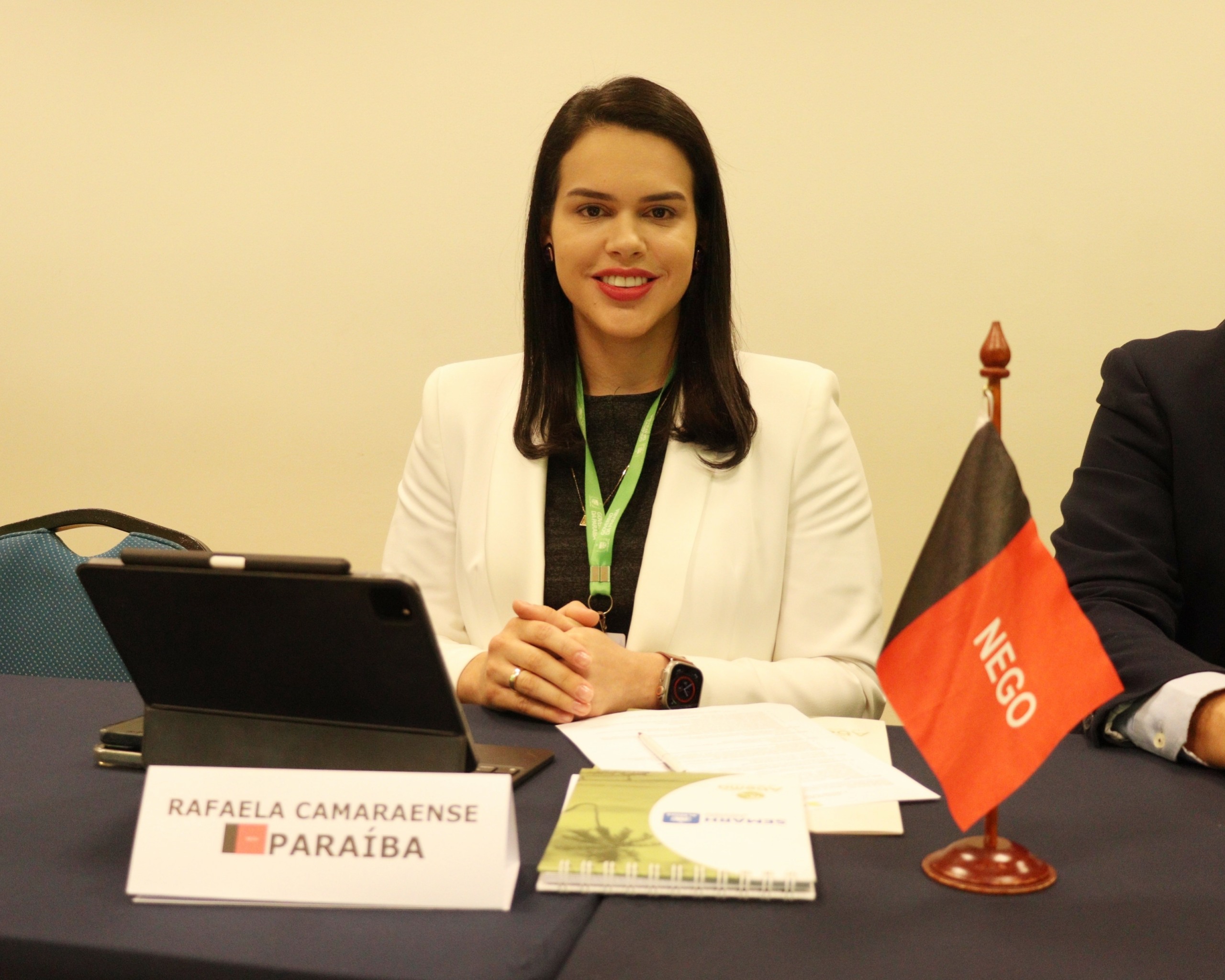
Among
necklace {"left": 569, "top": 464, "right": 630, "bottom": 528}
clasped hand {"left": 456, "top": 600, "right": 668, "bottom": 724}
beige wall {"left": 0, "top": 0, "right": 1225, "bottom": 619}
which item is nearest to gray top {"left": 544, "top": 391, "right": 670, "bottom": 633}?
necklace {"left": 569, "top": 464, "right": 630, "bottom": 528}

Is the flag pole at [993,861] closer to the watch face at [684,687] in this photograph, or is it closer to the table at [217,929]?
the table at [217,929]

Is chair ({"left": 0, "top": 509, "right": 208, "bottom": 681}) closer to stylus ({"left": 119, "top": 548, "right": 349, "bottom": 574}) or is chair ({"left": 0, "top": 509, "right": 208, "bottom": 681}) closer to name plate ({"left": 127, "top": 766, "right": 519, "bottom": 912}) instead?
stylus ({"left": 119, "top": 548, "right": 349, "bottom": 574})

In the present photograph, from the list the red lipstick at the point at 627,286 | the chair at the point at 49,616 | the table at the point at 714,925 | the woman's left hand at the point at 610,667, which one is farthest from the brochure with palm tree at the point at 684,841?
the chair at the point at 49,616

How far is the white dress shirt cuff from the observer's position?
3.88 ft

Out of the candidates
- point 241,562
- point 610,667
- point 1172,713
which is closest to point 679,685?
point 610,667

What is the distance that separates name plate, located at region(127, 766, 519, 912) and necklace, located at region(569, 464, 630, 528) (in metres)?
1.00

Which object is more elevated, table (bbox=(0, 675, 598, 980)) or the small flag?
the small flag

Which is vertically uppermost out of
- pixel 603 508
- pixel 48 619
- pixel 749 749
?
pixel 603 508

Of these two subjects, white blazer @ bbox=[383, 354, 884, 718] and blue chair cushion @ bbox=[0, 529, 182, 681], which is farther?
blue chair cushion @ bbox=[0, 529, 182, 681]

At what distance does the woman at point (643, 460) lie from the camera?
1.74 m

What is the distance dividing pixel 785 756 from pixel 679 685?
0.32 metres

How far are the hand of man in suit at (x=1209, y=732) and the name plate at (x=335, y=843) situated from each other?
753 mm

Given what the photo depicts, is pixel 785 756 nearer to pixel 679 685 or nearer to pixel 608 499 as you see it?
pixel 679 685

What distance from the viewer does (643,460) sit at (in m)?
1.87
